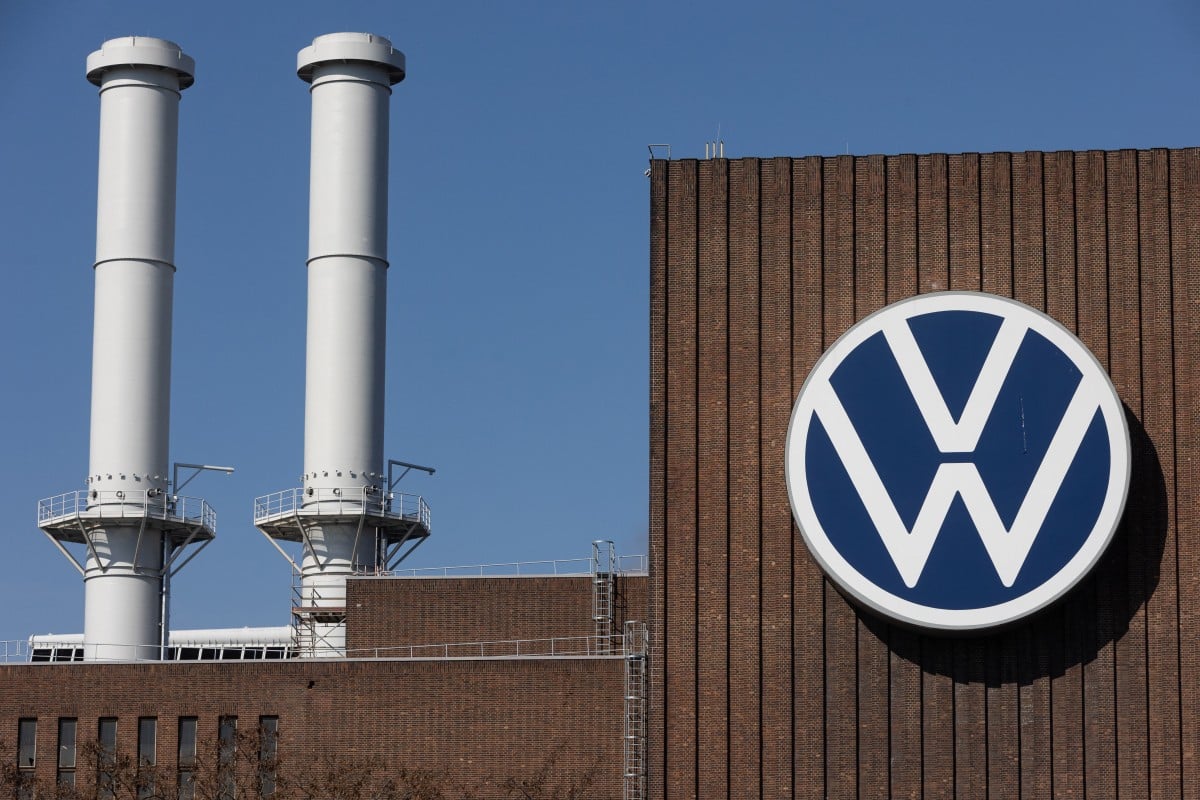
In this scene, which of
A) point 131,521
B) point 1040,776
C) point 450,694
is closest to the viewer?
point 1040,776

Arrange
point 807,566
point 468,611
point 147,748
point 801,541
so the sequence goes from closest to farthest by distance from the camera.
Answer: point 807,566
point 801,541
point 147,748
point 468,611

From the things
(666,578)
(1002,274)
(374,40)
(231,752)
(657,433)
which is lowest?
(231,752)

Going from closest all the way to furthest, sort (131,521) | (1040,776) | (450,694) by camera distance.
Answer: (1040,776) < (450,694) < (131,521)

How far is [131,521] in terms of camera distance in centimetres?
8062

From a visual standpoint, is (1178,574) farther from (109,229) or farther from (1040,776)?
(109,229)

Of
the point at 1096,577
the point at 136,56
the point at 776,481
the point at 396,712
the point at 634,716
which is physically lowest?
the point at 396,712

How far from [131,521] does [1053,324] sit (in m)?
36.6

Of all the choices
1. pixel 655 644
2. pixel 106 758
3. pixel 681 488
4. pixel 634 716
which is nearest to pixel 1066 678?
pixel 655 644

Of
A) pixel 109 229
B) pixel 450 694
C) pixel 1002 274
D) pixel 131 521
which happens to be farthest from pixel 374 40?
pixel 1002 274

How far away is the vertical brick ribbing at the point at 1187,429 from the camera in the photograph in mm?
55469

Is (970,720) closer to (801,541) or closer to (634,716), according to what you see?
(801,541)

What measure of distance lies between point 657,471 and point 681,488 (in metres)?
0.72

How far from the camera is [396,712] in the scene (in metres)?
65.4

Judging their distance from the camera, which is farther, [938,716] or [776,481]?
→ [776,481]
